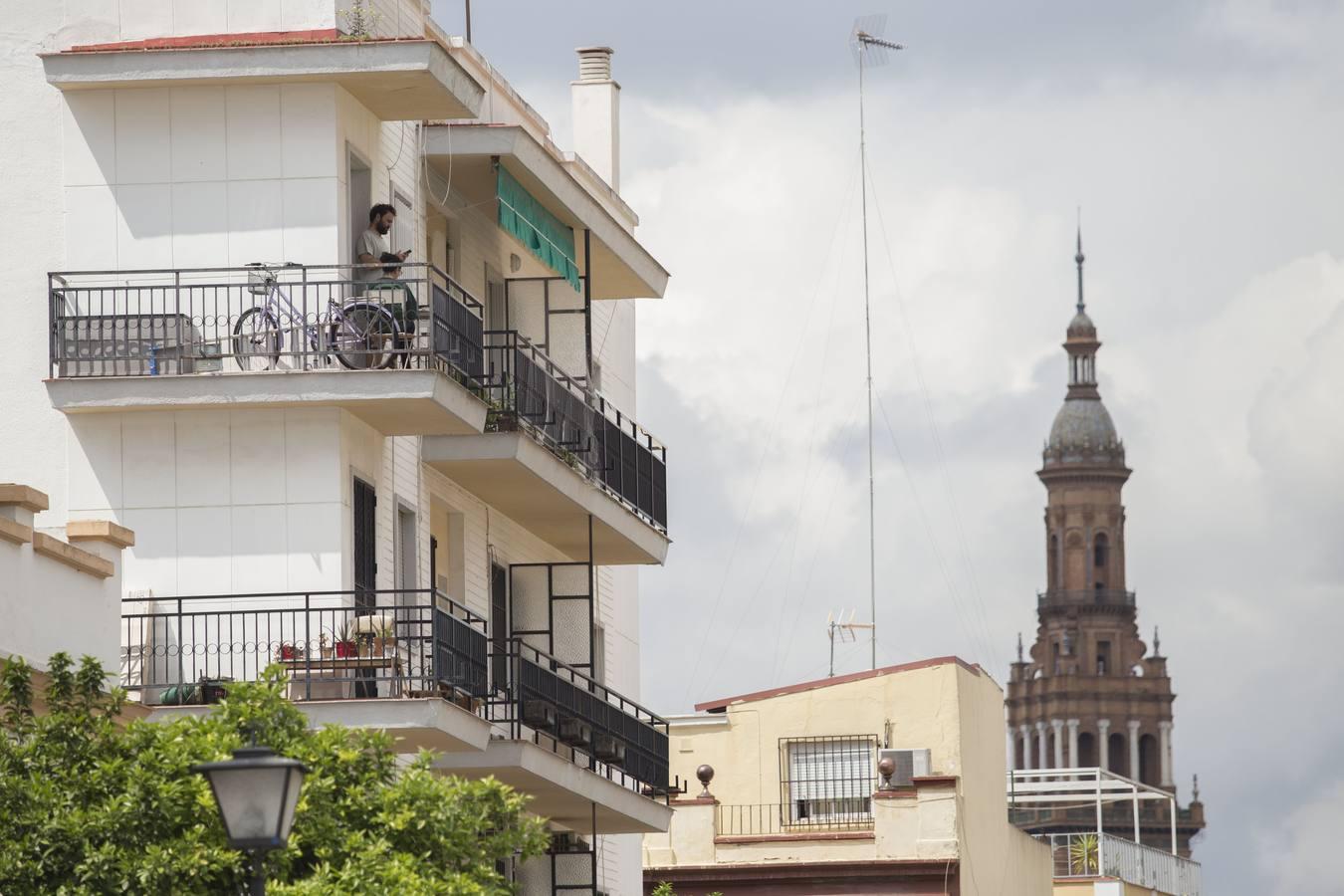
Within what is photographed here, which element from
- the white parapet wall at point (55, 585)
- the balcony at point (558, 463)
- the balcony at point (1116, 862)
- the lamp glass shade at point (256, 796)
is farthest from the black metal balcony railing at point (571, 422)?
the balcony at point (1116, 862)

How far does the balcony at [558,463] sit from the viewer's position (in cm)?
3475

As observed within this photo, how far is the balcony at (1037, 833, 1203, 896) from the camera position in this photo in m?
68.9

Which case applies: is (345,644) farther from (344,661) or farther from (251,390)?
(251,390)

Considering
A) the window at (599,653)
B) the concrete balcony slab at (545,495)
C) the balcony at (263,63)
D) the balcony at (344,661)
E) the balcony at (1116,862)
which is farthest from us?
the balcony at (1116,862)

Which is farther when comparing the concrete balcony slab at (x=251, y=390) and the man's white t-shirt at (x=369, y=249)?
the man's white t-shirt at (x=369, y=249)

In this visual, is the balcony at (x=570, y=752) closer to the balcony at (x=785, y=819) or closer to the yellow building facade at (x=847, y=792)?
the yellow building facade at (x=847, y=792)

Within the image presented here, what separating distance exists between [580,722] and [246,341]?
21.9 ft

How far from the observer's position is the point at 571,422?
121 ft

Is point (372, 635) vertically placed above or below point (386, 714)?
above

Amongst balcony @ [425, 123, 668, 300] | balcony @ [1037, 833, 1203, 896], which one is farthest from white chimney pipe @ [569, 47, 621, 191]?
balcony @ [1037, 833, 1203, 896]

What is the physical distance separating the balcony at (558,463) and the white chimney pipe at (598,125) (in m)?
4.65

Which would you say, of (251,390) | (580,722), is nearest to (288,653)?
(251,390)

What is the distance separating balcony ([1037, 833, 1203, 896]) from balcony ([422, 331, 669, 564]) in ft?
87.8

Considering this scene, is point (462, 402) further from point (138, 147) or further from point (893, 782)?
point (893, 782)
